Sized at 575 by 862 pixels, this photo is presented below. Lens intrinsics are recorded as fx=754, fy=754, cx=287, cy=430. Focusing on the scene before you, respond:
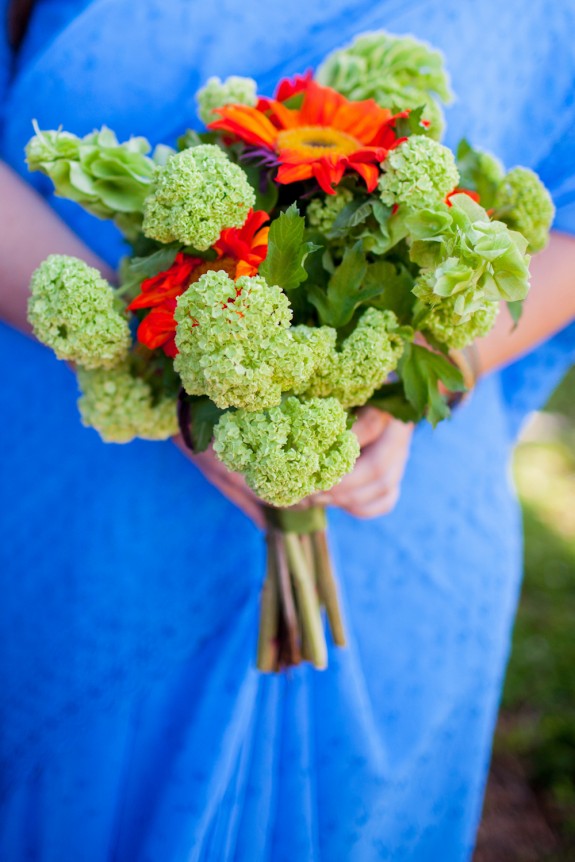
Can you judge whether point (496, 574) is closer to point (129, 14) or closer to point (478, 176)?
point (478, 176)

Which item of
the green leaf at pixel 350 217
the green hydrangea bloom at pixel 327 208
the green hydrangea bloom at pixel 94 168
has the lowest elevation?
the green leaf at pixel 350 217

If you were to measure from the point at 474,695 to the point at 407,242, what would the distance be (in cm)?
80

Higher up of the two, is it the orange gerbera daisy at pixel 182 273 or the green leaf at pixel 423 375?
the orange gerbera daisy at pixel 182 273

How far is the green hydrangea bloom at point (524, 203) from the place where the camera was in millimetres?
784

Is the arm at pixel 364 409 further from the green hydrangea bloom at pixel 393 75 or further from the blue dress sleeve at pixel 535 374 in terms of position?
the green hydrangea bloom at pixel 393 75

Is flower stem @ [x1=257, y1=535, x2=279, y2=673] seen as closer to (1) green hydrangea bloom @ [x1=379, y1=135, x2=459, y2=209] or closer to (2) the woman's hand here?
(2) the woman's hand

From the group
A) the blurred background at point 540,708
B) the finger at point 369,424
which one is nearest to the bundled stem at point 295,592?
the finger at point 369,424

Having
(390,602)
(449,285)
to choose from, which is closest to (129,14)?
(449,285)

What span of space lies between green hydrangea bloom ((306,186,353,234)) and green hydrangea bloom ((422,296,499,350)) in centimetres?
13

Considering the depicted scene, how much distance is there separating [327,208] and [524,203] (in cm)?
23

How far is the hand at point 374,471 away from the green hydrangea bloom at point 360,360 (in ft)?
0.74

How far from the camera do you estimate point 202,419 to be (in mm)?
717

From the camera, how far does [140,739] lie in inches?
41.9

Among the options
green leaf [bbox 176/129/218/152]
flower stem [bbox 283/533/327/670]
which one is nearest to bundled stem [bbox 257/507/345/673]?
flower stem [bbox 283/533/327/670]
